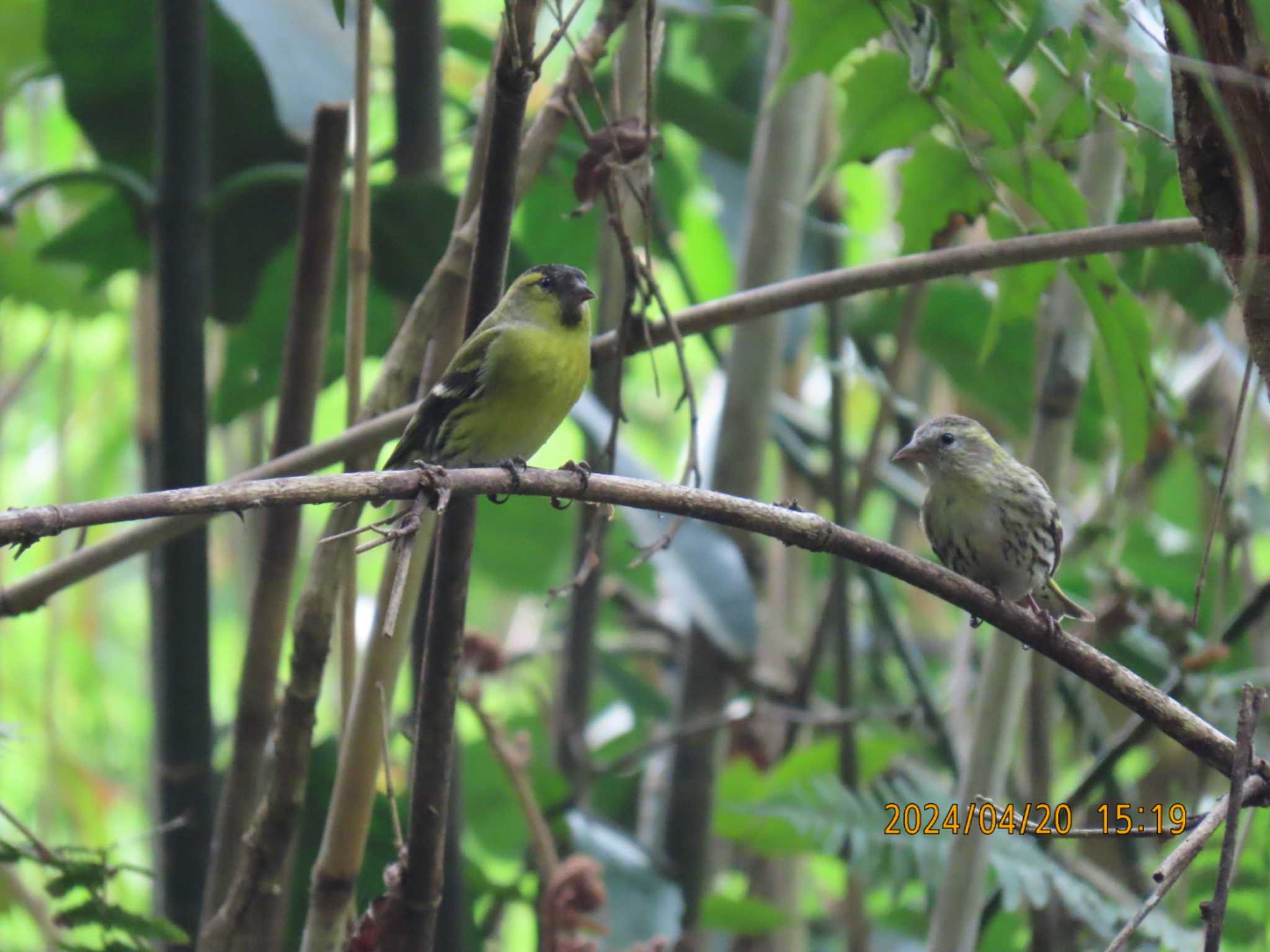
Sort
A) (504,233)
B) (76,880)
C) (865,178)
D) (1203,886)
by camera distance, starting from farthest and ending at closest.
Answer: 1. (865,178)
2. (1203,886)
3. (76,880)
4. (504,233)

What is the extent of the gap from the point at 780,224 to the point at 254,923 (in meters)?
1.93

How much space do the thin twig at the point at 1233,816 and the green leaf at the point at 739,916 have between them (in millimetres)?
1931

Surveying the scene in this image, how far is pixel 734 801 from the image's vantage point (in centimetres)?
338

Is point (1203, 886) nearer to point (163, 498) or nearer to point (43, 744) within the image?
point (163, 498)

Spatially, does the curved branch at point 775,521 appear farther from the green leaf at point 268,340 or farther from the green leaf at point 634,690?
the green leaf at point 634,690

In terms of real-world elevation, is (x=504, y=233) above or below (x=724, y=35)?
below

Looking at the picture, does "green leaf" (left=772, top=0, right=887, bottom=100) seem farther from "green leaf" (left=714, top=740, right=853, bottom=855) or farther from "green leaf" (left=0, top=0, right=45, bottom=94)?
"green leaf" (left=0, top=0, right=45, bottom=94)

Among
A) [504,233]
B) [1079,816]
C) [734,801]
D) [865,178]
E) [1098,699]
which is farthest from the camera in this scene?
[865,178]

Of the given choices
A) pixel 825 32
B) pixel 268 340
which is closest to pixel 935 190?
pixel 825 32

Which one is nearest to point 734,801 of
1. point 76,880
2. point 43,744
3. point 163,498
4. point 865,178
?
point 76,880

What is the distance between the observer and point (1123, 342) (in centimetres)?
222

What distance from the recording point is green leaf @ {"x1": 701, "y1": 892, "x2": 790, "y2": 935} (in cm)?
312

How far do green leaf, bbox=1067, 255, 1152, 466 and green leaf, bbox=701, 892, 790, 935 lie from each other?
1.43 metres

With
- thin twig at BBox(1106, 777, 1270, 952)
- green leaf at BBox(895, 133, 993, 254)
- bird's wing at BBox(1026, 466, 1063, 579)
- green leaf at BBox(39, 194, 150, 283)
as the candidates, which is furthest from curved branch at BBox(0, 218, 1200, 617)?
green leaf at BBox(39, 194, 150, 283)
